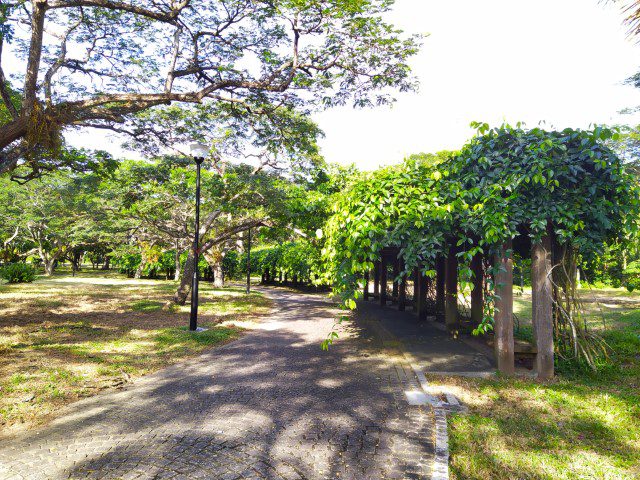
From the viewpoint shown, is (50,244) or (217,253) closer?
(217,253)

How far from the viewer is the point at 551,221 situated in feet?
19.3

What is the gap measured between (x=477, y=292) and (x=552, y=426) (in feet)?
16.1

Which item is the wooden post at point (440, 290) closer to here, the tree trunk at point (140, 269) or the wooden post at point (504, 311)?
the wooden post at point (504, 311)

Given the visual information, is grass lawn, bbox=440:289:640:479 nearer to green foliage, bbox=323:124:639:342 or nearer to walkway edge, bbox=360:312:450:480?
walkway edge, bbox=360:312:450:480

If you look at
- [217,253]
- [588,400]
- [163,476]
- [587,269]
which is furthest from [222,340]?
[217,253]

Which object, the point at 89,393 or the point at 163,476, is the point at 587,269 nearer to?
the point at 163,476

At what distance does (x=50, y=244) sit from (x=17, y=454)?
34.0 m

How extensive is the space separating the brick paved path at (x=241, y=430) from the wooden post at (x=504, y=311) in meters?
1.70

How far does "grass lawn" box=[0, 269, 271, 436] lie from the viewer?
17.4 ft

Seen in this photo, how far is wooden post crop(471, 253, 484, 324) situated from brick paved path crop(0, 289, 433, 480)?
10.7 feet

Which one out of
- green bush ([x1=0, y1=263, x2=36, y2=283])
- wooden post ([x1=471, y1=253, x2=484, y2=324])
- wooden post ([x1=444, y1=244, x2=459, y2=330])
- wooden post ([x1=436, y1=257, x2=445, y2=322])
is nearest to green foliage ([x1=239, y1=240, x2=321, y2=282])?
wooden post ([x1=436, y1=257, x2=445, y2=322])

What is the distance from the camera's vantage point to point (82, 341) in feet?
27.8

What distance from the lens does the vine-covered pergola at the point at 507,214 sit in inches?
216

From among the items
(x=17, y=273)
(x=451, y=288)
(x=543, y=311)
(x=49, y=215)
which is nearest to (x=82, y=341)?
(x=451, y=288)
